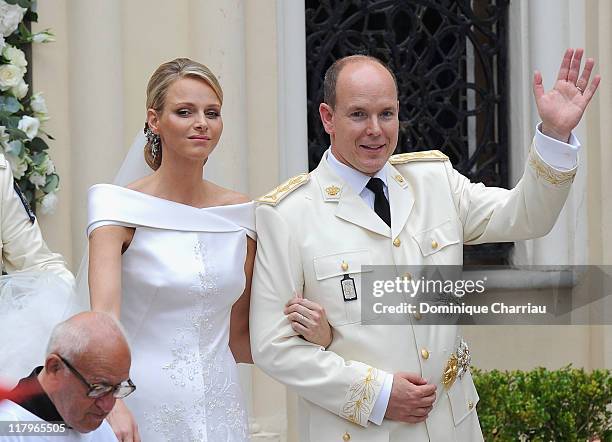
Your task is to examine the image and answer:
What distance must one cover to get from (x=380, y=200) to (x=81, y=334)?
1288mm

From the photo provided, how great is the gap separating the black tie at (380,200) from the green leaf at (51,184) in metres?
2.14

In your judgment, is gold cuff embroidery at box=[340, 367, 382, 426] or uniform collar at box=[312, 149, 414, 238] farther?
uniform collar at box=[312, 149, 414, 238]

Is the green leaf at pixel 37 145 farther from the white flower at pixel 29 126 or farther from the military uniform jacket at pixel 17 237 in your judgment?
the military uniform jacket at pixel 17 237

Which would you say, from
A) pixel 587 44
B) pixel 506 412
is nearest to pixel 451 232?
pixel 506 412

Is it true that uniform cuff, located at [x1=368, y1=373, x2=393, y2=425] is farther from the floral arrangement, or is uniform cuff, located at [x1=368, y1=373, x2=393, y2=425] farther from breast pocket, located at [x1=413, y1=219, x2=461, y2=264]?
the floral arrangement

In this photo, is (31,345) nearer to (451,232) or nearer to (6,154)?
(451,232)

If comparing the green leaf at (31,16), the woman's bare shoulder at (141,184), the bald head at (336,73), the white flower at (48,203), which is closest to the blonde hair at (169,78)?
the woman's bare shoulder at (141,184)

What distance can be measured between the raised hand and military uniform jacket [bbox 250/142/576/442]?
3.7 inches

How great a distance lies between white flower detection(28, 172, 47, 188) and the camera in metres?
5.56

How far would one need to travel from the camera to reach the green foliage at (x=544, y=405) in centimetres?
585

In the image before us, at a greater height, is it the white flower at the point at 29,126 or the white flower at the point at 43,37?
the white flower at the point at 43,37

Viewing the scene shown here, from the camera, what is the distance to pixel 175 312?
3762 millimetres

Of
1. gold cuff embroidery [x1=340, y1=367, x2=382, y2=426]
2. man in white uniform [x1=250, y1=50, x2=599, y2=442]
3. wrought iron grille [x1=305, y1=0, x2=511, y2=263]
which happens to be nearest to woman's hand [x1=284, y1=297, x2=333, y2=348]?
man in white uniform [x1=250, y1=50, x2=599, y2=442]

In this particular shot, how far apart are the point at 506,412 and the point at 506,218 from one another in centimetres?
Result: 218
